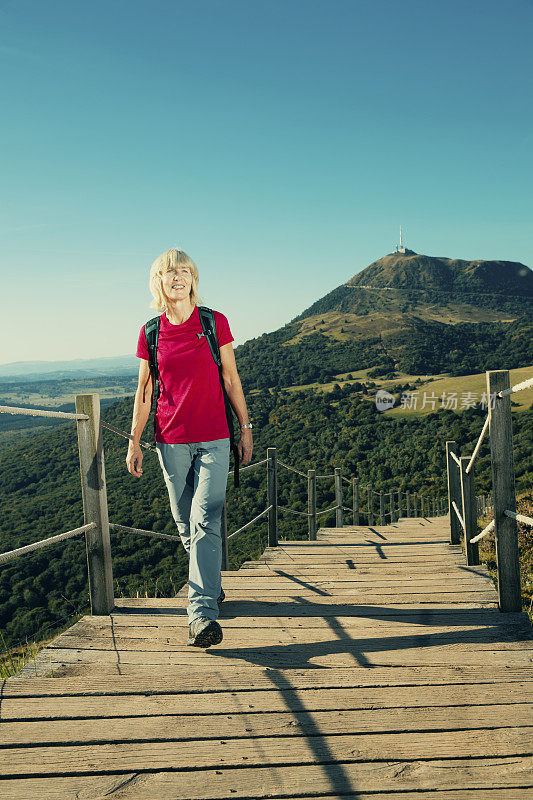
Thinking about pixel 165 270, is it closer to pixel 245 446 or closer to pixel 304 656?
pixel 245 446

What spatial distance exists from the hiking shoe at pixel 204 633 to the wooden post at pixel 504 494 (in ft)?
4.34

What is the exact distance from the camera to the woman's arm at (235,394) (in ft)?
8.20

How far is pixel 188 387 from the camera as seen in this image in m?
2.37

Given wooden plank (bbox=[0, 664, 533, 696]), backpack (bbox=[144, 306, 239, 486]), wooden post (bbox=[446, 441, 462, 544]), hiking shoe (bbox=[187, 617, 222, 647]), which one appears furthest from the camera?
wooden post (bbox=[446, 441, 462, 544])

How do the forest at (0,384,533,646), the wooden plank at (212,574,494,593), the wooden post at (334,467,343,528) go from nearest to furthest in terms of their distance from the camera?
the wooden plank at (212,574,494,593) → the wooden post at (334,467,343,528) → the forest at (0,384,533,646)

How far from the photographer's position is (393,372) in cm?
8906

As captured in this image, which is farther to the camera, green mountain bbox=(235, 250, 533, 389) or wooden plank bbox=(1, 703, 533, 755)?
green mountain bbox=(235, 250, 533, 389)

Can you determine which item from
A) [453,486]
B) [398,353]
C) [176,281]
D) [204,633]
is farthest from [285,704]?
[398,353]

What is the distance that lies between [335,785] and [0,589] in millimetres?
28327

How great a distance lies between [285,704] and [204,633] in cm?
53

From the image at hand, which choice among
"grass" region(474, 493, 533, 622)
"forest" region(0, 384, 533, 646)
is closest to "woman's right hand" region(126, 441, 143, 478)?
"grass" region(474, 493, 533, 622)

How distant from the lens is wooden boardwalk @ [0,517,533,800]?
1384 mm

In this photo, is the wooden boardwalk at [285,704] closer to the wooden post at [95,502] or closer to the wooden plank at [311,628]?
→ the wooden plank at [311,628]

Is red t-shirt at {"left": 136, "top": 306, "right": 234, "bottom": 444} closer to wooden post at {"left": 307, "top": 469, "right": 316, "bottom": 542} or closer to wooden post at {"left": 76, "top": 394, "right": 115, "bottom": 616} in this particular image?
wooden post at {"left": 76, "top": 394, "right": 115, "bottom": 616}
